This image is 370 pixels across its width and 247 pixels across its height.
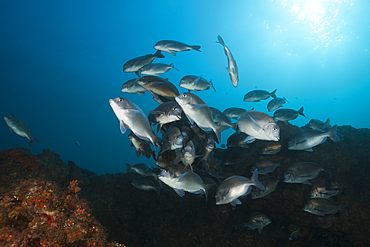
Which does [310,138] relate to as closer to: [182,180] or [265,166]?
[265,166]

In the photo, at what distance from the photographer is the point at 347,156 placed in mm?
4254

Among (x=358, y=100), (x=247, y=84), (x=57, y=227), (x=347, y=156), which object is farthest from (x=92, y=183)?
(x=358, y=100)

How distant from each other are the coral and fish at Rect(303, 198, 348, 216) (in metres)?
4.16

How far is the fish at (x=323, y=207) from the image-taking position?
3.25 meters

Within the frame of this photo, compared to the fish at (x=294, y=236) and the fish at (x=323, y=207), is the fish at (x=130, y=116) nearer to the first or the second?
the fish at (x=323, y=207)

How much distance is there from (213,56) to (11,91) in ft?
205

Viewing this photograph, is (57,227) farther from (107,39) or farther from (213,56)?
(213,56)

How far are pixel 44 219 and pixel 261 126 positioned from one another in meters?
2.92

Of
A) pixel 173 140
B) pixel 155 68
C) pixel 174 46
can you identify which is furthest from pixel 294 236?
pixel 174 46

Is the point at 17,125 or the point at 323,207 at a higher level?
the point at 17,125

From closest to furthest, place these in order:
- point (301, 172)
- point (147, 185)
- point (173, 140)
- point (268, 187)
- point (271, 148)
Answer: point (173, 140), point (301, 172), point (268, 187), point (271, 148), point (147, 185)

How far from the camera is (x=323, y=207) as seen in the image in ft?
10.7

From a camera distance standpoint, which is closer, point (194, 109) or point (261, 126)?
point (261, 126)

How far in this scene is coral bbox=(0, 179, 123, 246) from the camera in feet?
4.11
